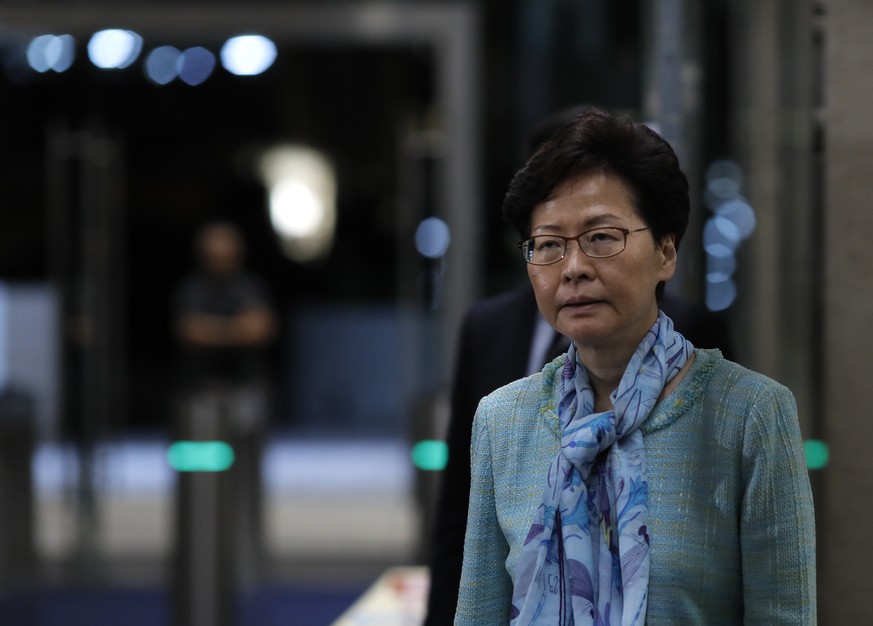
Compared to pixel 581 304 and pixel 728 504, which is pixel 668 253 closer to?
pixel 581 304

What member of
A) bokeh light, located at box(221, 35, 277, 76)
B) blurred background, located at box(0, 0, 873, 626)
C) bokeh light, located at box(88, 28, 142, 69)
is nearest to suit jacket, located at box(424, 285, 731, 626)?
blurred background, located at box(0, 0, 873, 626)

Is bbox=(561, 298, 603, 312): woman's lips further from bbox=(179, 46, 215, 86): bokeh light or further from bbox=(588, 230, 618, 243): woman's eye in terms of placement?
bbox=(179, 46, 215, 86): bokeh light

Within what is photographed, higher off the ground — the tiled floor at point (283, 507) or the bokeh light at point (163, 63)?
the bokeh light at point (163, 63)

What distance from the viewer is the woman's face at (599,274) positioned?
129 cm

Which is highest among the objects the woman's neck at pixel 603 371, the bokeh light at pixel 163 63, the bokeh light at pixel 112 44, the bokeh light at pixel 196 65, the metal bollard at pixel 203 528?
the bokeh light at pixel 196 65

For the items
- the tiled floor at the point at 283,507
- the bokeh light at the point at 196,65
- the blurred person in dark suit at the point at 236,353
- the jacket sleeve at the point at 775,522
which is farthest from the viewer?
the bokeh light at the point at 196,65

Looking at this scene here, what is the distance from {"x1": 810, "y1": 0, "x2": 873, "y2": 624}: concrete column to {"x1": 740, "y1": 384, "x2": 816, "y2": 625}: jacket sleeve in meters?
0.83

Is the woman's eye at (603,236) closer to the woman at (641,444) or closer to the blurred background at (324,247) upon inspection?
the woman at (641,444)

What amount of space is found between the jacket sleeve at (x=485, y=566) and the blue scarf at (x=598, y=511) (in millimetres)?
86

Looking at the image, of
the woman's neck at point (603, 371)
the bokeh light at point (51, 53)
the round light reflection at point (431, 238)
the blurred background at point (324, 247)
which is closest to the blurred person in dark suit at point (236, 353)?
the blurred background at point (324, 247)

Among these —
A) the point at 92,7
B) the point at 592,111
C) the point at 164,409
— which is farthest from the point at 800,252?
the point at 164,409

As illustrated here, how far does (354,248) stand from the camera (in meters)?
12.2

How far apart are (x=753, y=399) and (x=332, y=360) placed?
10579 millimetres

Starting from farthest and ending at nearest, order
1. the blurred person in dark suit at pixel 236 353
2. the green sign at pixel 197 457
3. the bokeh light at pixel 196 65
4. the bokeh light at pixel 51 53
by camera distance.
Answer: the bokeh light at pixel 196 65 < the bokeh light at pixel 51 53 < the blurred person in dark suit at pixel 236 353 < the green sign at pixel 197 457
